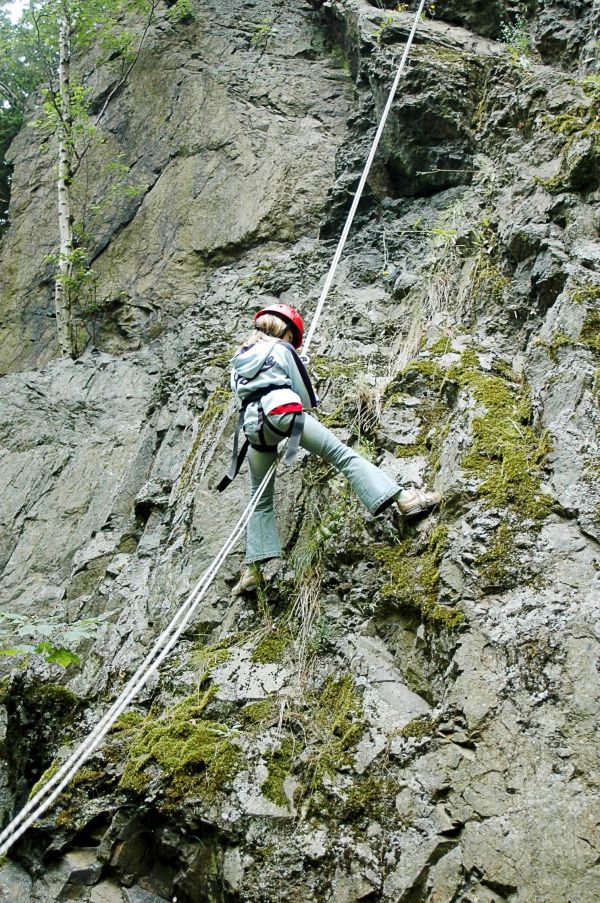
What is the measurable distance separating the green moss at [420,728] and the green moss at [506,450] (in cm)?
120

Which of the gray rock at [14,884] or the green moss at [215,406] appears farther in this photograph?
the green moss at [215,406]

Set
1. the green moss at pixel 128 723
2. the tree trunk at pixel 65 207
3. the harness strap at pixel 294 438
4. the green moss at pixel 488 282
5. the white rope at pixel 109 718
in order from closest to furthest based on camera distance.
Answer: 1. the white rope at pixel 109 718
2. the green moss at pixel 128 723
3. the harness strap at pixel 294 438
4. the green moss at pixel 488 282
5. the tree trunk at pixel 65 207

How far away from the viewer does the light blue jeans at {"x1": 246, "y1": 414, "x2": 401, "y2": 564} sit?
174 inches

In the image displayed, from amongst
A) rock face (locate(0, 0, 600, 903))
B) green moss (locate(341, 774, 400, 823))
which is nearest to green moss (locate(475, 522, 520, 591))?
rock face (locate(0, 0, 600, 903))

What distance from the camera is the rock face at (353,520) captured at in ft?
10.9

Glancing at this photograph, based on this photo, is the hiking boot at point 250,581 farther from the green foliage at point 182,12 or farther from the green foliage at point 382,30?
the green foliage at point 182,12

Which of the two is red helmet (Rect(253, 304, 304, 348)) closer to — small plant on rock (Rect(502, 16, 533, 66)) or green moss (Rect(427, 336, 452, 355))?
green moss (Rect(427, 336, 452, 355))

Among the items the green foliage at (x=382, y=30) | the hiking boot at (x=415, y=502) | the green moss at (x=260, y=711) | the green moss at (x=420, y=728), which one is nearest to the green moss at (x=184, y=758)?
the green moss at (x=260, y=711)

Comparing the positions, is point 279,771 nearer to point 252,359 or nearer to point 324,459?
point 324,459

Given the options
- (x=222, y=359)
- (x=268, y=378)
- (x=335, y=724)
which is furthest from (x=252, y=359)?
(x=222, y=359)

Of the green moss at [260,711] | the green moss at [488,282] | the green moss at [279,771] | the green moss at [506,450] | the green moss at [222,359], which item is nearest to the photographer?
the green moss at [279,771]

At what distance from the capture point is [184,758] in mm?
3795

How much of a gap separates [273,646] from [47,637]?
132 centimetres

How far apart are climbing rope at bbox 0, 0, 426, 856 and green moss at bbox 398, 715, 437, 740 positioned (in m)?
1.20
